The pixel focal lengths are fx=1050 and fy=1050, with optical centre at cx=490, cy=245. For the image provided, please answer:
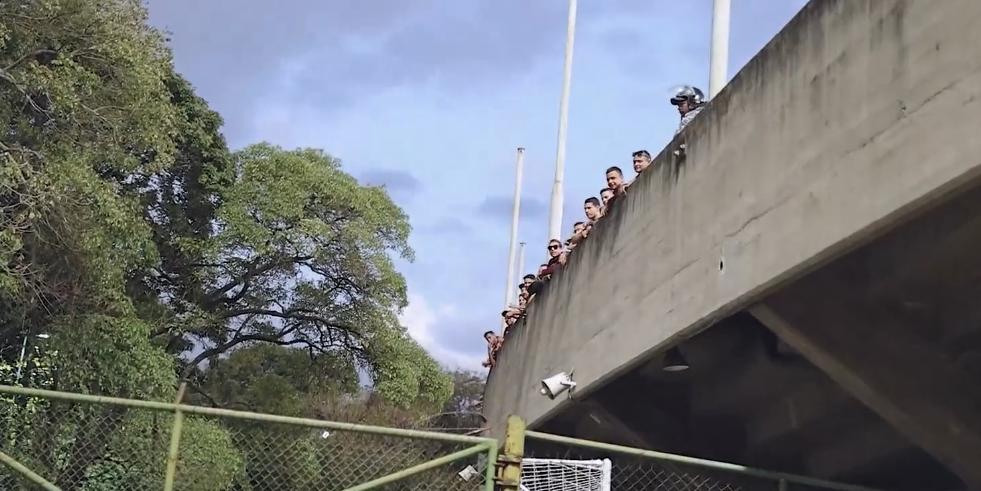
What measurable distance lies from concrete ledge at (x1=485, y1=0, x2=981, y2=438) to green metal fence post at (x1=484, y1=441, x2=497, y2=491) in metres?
1.74

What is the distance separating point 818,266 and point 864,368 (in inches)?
41.7

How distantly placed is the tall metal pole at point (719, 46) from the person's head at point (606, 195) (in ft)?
5.28

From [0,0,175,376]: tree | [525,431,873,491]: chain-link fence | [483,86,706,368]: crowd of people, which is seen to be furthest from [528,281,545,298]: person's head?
[0,0,175,376]: tree

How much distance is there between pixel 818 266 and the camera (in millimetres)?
5402

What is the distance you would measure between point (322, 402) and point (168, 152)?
24.9ft

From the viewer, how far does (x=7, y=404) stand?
925 cm

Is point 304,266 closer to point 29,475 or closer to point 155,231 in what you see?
point 155,231

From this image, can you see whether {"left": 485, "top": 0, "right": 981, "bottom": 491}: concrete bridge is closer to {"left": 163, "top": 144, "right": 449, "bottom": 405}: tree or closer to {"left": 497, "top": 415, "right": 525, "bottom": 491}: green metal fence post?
{"left": 497, "top": 415, "right": 525, "bottom": 491}: green metal fence post

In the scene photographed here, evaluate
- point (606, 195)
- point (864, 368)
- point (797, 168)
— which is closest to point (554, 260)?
point (606, 195)

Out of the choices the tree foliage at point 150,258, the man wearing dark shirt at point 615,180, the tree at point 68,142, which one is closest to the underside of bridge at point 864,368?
the man wearing dark shirt at point 615,180

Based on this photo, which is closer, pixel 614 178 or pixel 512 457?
pixel 512 457

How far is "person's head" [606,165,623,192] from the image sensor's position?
28.2ft

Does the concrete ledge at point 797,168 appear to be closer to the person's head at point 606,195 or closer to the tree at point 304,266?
the person's head at point 606,195

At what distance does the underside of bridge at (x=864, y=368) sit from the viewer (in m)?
5.62
